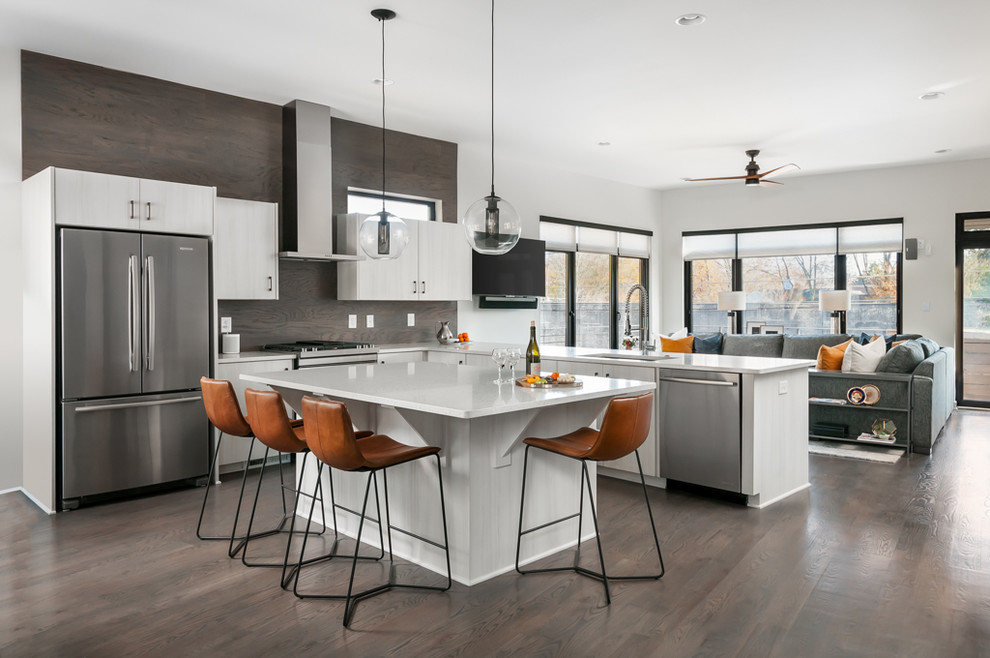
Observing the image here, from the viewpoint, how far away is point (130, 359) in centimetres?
428

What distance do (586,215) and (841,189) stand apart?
3215 mm

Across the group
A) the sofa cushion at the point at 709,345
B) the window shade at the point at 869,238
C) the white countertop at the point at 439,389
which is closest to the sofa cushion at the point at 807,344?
the sofa cushion at the point at 709,345

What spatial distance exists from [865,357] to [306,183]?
496 centimetres

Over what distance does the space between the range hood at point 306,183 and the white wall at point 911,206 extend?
6.00m

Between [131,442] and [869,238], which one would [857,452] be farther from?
[131,442]

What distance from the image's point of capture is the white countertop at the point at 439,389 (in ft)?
8.89

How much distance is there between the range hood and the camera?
5457 millimetres

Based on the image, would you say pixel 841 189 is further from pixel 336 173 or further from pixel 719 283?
pixel 336 173

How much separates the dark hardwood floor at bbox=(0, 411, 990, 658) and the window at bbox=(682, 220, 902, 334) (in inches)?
203

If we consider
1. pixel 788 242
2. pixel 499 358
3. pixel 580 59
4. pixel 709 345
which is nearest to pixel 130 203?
pixel 499 358

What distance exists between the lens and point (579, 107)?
18.8 feet

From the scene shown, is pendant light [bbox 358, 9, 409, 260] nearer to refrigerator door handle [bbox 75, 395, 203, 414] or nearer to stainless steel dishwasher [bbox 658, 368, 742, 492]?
refrigerator door handle [bbox 75, 395, 203, 414]

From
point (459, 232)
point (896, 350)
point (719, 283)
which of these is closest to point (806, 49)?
point (896, 350)

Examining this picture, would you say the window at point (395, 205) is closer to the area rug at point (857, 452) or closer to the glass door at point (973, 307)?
the area rug at point (857, 452)
